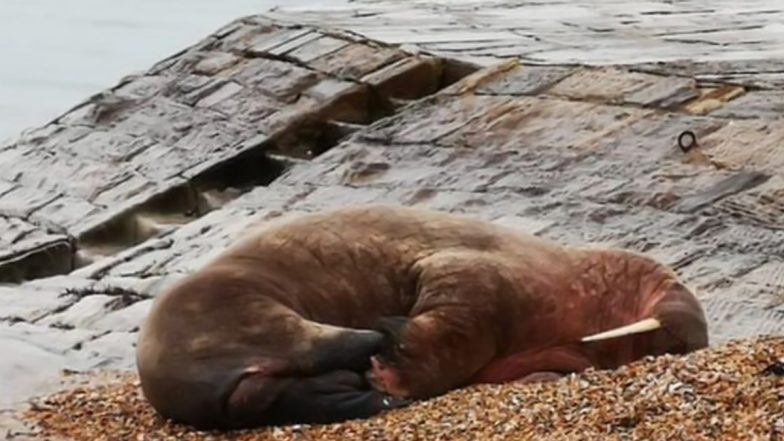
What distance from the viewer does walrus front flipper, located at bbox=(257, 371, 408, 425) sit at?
158 inches

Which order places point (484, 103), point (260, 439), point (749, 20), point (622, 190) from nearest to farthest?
point (260, 439)
point (622, 190)
point (484, 103)
point (749, 20)

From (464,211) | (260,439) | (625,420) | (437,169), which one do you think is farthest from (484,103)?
(625,420)

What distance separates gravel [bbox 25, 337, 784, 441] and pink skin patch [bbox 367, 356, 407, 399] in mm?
132

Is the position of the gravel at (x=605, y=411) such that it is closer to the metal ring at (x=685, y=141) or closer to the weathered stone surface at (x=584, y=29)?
the metal ring at (x=685, y=141)

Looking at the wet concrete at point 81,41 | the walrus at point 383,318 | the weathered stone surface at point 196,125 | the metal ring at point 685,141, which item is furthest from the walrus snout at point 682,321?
the wet concrete at point 81,41

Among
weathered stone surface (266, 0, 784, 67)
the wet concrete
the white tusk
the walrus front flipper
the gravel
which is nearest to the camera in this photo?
the gravel

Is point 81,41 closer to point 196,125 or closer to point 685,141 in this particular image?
point 196,125

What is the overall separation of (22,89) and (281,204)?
16.3 ft

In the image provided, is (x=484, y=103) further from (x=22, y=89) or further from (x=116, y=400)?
(x=22, y=89)

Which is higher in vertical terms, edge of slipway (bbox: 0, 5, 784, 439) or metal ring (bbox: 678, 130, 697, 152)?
metal ring (bbox: 678, 130, 697, 152)

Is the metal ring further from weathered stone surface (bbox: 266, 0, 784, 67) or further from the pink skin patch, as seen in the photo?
the pink skin patch

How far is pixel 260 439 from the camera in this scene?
13.0 ft

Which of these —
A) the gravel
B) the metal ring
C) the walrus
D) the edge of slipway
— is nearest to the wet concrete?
the edge of slipway

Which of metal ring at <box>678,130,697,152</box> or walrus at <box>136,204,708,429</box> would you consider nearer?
walrus at <box>136,204,708,429</box>
